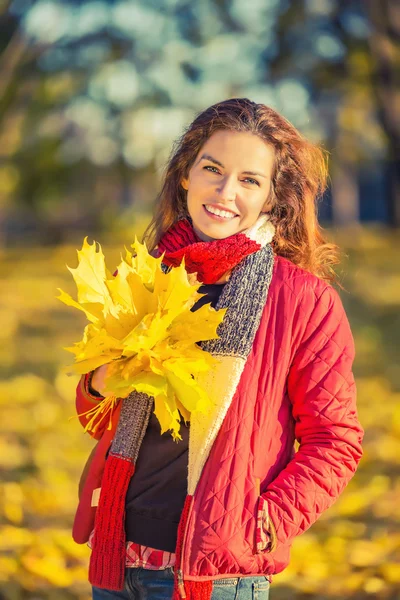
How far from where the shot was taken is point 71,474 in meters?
5.36

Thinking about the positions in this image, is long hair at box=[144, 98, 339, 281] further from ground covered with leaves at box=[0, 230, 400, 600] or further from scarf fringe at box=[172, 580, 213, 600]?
scarf fringe at box=[172, 580, 213, 600]

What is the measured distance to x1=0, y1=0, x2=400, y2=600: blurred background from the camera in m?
4.29

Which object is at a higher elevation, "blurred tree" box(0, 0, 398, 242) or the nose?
"blurred tree" box(0, 0, 398, 242)

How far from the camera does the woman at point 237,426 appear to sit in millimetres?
2051

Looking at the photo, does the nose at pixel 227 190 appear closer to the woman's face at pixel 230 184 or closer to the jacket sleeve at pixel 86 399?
the woman's face at pixel 230 184

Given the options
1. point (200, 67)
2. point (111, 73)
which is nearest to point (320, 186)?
point (200, 67)

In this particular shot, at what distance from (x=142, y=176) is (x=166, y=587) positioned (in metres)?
15.8

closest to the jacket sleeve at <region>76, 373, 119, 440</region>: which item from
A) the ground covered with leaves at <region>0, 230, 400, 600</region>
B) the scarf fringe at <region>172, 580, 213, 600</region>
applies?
the scarf fringe at <region>172, 580, 213, 600</region>

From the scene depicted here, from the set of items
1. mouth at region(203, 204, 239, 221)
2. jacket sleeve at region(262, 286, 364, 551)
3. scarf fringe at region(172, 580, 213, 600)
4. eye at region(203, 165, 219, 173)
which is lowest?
scarf fringe at region(172, 580, 213, 600)

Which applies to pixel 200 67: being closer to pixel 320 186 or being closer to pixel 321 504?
pixel 320 186

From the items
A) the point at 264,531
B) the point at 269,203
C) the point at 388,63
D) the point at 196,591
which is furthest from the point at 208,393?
the point at 388,63

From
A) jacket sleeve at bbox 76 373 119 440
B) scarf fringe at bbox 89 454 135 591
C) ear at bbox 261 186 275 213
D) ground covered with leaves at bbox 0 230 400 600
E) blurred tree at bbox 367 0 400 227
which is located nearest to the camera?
scarf fringe at bbox 89 454 135 591

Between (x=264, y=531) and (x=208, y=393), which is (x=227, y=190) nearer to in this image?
(x=208, y=393)

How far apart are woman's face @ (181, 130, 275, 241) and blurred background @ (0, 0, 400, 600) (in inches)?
16.4
